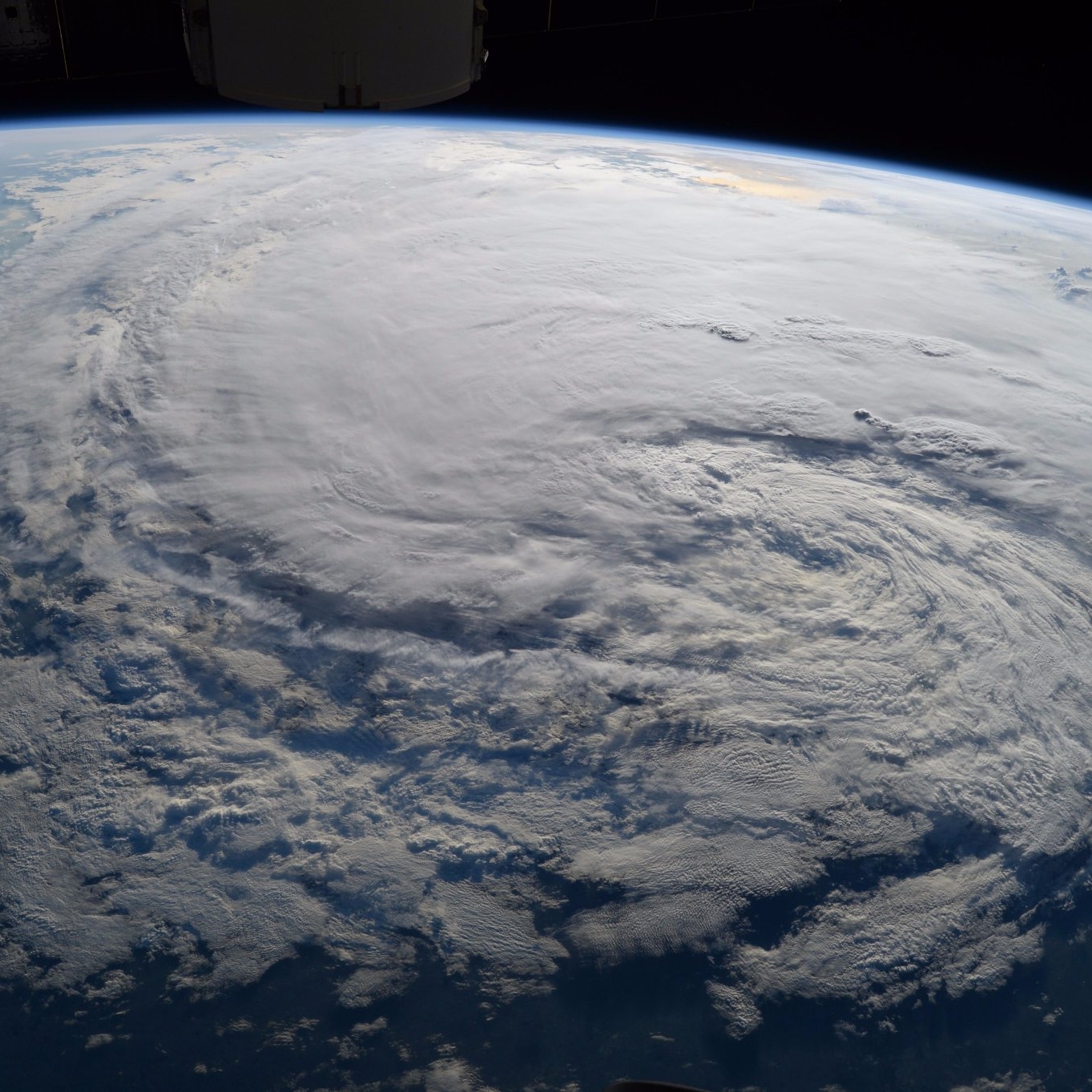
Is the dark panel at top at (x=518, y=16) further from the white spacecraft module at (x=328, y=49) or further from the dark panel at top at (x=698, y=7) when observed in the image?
the white spacecraft module at (x=328, y=49)

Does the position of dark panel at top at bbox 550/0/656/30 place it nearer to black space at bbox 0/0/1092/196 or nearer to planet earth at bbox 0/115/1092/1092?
black space at bbox 0/0/1092/196

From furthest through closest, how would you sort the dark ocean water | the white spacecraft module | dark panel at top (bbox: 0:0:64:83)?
dark panel at top (bbox: 0:0:64:83)
the dark ocean water
the white spacecraft module

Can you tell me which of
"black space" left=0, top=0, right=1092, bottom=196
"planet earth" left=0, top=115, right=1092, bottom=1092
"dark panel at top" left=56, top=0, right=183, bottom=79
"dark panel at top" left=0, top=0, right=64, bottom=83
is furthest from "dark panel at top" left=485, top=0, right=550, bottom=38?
"dark panel at top" left=0, top=0, right=64, bottom=83

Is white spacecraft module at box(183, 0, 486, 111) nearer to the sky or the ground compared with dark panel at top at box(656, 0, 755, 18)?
nearer to the ground

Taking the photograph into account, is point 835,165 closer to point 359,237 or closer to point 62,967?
point 359,237

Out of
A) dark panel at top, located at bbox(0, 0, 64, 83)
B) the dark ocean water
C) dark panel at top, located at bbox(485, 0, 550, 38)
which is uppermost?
dark panel at top, located at bbox(485, 0, 550, 38)

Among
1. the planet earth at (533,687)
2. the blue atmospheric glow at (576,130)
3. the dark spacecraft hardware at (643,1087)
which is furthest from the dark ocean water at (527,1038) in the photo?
the blue atmospheric glow at (576,130)
